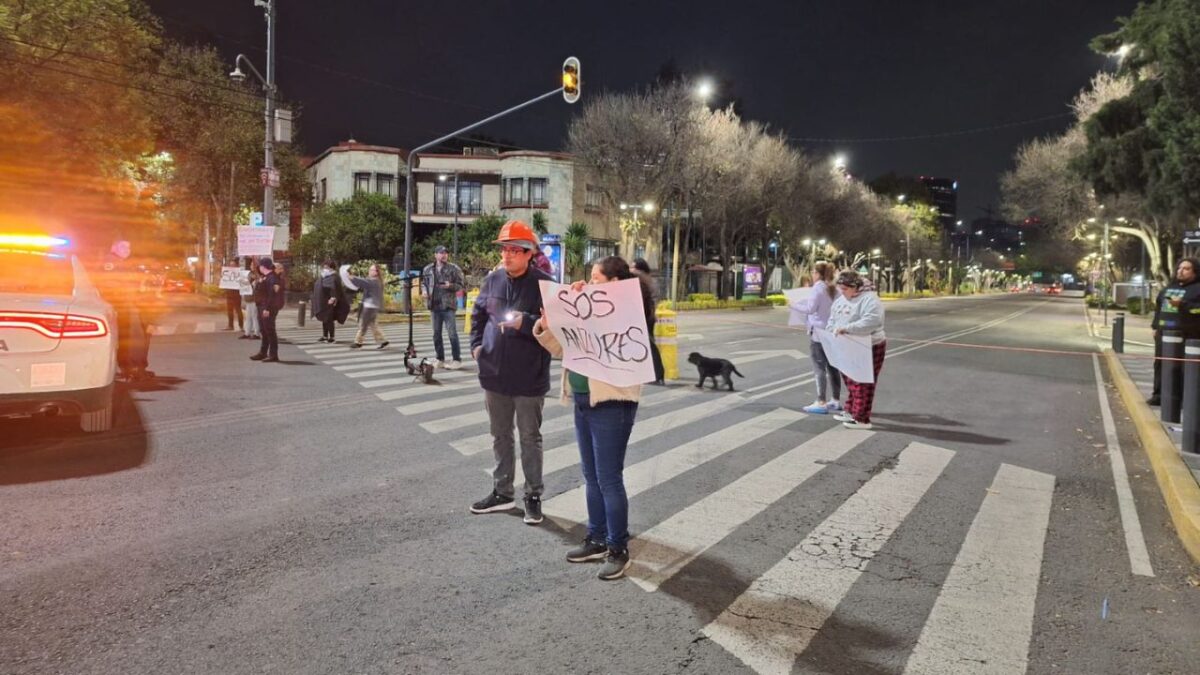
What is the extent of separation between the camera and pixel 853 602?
390 cm

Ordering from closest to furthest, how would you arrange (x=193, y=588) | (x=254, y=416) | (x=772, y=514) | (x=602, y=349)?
(x=193, y=588), (x=602, y=349), (x=772, y=514), (x=254, y=416)

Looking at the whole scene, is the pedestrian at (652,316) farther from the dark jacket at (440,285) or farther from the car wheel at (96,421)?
the dark jacket at (440,285)

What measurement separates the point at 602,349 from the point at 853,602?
188cm

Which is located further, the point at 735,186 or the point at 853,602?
the point at 735,186

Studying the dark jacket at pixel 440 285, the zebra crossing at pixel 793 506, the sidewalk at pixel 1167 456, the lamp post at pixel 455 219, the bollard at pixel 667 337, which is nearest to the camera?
the zebra crossing at pixel 793 506

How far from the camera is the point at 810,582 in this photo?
13.6 feet

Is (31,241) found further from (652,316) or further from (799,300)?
(799,300)

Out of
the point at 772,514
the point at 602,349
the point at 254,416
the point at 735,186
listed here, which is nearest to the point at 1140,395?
the point at 772,514

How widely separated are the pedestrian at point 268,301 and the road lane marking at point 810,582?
10.2 m

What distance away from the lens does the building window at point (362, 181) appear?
49406 mm

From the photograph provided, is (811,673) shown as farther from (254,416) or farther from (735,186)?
(735,186)

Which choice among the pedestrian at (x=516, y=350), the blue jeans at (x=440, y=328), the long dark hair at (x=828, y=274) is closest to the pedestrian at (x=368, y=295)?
the blue jeans at (x=440, y=328)

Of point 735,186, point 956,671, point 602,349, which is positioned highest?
point 735,186

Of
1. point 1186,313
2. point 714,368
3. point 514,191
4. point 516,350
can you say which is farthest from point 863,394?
point 514,191
